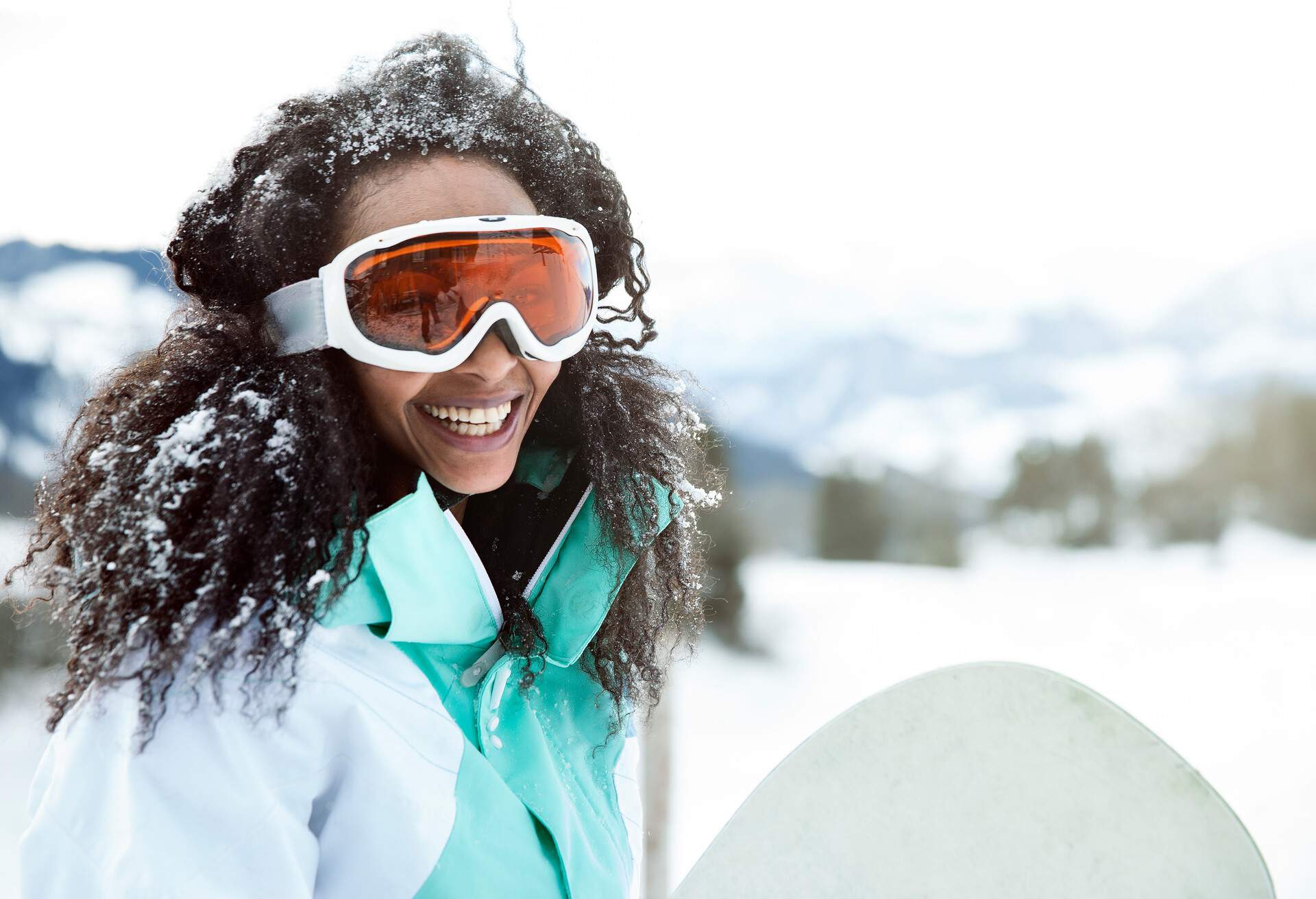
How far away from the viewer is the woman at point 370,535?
0.80 metres

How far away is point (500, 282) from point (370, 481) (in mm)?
280

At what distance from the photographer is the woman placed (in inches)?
31.6

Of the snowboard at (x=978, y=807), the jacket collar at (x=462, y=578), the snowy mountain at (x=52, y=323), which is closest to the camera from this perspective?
the jacket collar at (x=462, y=578)

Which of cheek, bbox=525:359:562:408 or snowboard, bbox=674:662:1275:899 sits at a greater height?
cheek, bbox=525:359:562:408

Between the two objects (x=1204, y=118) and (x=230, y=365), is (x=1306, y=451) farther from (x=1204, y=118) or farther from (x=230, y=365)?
(x=230, y=365)

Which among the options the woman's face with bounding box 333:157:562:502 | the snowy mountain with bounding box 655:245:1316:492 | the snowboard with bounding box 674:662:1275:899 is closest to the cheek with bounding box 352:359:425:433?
the woman's face with bounding box 333:157:562:502

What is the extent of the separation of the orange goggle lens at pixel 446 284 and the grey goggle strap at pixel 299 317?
1.6 inches

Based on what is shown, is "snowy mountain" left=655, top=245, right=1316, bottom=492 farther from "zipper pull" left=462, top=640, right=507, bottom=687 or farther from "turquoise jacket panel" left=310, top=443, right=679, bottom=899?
"zipper pull" left=462, top=640, right=507, bottom=687

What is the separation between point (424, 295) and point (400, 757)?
50 centimetres

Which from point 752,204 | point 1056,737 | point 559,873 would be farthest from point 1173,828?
point 752,204

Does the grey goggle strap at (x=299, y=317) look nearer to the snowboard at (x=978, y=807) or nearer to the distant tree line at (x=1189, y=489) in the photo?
the snowboard at (x=978, y=807)

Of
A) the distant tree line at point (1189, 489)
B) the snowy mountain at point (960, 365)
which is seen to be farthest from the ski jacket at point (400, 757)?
the distant tree line at point (1189, 489)

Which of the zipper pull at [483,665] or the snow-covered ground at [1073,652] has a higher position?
the zipper pull at [483,665]

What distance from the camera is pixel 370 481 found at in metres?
1.04
